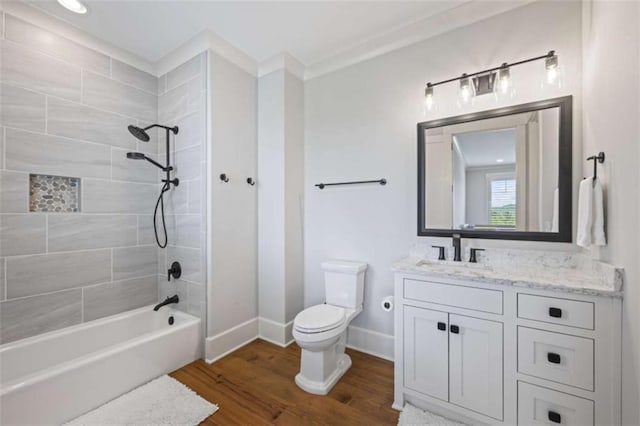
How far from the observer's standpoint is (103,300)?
2.21m

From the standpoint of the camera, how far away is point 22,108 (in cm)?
184

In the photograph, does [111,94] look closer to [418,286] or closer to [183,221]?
[183,221]

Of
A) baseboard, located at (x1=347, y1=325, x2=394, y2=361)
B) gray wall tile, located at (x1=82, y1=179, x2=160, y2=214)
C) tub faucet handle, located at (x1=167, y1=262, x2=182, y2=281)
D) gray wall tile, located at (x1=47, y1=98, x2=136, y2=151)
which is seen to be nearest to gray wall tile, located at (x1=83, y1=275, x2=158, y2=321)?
tub faucet handle, located at (x1=167, y1=262, x2=182, y2=281)

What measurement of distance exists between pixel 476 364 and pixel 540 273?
26.2 inches

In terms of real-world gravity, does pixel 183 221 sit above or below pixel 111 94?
below

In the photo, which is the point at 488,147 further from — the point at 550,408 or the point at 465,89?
the point at 550,408

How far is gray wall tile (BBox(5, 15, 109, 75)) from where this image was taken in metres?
1.80

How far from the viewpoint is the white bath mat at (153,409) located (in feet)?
5.00

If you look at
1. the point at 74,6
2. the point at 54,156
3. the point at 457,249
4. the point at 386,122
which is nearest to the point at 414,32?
the point at 386,122

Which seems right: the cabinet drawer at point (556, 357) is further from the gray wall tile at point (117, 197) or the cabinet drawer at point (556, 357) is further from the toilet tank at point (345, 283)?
the gray wall tile at point (117, 197)

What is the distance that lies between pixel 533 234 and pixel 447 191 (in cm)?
58

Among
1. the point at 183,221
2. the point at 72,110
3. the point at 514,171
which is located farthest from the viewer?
the point at 183,221

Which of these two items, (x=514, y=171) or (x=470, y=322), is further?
(x=514, y=171)

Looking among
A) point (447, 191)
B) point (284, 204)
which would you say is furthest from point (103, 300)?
point (447, 191)
